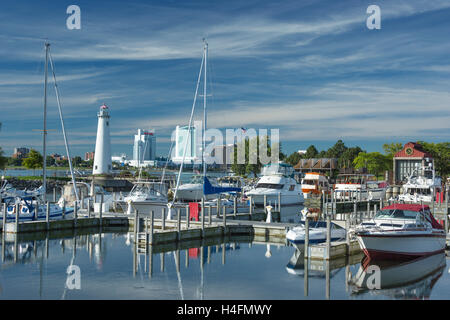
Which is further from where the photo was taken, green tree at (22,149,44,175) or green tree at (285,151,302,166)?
green tree at (285,151,302,166)

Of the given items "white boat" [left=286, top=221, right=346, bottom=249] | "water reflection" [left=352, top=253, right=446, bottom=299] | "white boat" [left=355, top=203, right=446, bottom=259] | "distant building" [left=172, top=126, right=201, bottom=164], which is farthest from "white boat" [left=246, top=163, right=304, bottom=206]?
"water reflection" [left=352, top=253, right=446, bottom=299]

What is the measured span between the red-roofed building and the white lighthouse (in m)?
41.0

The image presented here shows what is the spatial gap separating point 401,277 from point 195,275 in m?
8.16

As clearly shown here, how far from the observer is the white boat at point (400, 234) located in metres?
21.5

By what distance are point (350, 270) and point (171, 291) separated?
791 centimetres

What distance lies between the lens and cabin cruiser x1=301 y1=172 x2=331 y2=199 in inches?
2421

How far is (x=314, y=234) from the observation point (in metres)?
23.2

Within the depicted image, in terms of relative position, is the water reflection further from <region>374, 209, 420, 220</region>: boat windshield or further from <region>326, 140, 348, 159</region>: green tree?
<region>326, 140, 348, 159</region>: green tree

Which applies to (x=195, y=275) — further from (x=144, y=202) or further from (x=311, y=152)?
(x=311, y=152)

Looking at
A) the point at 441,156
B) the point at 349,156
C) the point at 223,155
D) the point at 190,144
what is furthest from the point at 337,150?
the point at 190,144
